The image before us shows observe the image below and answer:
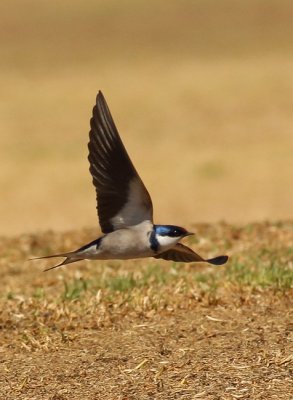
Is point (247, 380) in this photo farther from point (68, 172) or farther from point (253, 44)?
point (253, 44)

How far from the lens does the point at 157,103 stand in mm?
25000

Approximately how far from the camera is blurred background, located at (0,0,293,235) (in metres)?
16.1

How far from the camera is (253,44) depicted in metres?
33.8

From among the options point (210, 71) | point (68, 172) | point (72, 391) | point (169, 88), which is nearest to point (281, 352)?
point (72, 391)

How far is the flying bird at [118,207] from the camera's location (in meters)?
6.12

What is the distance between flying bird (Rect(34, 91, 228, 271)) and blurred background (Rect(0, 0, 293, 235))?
689cm

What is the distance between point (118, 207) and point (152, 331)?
810mm

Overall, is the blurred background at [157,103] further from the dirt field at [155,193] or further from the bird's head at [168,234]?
the bird's head at [168,234]

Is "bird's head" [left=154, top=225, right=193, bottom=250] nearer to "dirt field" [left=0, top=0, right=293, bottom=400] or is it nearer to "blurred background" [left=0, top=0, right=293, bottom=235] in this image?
"dirt field" [left=0, top=0, right=293, bottom=400]

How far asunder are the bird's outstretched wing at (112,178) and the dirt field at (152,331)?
2.35 feet

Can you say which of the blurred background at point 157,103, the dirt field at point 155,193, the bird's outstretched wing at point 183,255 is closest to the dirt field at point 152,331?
the dirt field at point 155,193

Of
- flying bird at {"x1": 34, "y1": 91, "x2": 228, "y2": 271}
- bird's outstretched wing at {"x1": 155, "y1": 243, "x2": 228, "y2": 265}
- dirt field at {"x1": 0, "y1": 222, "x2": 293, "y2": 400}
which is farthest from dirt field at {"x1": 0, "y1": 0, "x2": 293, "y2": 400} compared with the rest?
flying bird at {"x1": 34, "y1": 91, "x2": 228, "y2": 271}

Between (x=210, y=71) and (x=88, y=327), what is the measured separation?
22.3 m

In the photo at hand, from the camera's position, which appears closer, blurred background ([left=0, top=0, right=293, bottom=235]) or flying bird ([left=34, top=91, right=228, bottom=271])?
flying bird ([left=34, top=91, right=228, bottom=271])
